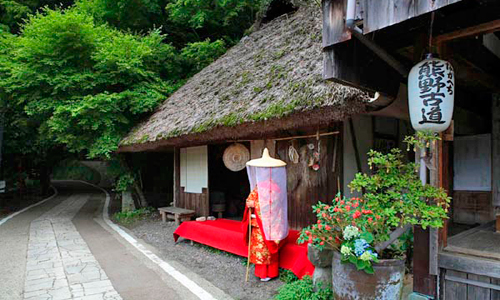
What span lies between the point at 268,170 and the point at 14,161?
18.3 meters

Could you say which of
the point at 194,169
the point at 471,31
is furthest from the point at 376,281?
the point at 194,169

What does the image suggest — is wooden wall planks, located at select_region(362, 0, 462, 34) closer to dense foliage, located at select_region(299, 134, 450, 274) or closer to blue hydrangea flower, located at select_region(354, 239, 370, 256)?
dense foliage, located at select_region(299, 134, 450, 274)

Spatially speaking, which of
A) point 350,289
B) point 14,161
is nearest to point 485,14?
point 350,289

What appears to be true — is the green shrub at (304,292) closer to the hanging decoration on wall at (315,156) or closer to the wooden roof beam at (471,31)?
the hanging decoration on wall at (315,156)

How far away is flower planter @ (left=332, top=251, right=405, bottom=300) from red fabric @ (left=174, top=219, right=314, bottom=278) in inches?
50.9

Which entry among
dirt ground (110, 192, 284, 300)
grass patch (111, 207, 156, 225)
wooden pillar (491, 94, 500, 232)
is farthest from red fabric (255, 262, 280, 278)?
grass patch (111, 207, 156, 225)

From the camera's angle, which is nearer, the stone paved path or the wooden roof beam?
the wooden roof beam

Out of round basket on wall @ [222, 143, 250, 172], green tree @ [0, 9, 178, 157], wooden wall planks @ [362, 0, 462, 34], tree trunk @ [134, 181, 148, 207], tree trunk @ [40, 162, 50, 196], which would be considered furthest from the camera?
tree trunk @ [40, 162, 50, 196]

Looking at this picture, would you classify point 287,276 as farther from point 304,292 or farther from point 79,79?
point 79,79

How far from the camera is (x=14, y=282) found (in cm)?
491

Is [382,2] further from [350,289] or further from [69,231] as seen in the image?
[69,231]

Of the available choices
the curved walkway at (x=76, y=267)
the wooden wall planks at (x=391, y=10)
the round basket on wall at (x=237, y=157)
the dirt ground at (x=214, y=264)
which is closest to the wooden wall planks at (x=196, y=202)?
the dirt ground at (x=214, y=264)

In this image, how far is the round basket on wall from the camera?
23.4 ft

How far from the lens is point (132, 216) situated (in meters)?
10.9
